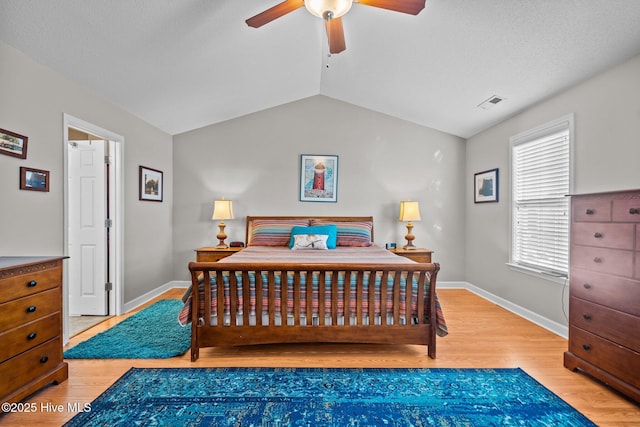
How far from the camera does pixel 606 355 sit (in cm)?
189

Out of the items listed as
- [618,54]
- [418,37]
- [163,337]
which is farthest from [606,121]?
[163,337]

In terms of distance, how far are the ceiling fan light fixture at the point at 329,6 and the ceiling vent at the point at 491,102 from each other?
7.26ft

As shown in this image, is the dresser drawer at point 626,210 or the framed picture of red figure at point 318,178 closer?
the dresser drawer at point 626,210

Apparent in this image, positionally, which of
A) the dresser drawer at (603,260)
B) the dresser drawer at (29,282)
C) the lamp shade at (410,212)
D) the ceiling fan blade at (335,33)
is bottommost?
the dresser drawer at (29,282)

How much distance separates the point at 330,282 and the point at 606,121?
2.51 meters

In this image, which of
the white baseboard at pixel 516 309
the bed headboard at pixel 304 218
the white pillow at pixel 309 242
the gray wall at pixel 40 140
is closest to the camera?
the gray wall at pixel 40 140

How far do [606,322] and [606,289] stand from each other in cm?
20

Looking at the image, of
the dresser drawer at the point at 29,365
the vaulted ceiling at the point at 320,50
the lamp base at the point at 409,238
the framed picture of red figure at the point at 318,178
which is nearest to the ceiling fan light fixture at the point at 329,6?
the vaulted ceiling at the point at 320,50

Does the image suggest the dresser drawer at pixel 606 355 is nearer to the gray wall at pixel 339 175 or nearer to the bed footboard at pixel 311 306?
the bed footboard at pixel 311 306

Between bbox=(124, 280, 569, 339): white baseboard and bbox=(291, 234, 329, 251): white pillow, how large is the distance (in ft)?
6.42

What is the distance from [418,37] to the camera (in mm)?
2621

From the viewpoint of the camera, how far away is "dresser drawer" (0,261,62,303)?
5.41 feet

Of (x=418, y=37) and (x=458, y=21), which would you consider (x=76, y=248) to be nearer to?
(x=418, y=37)

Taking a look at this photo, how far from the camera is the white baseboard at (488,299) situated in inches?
114
